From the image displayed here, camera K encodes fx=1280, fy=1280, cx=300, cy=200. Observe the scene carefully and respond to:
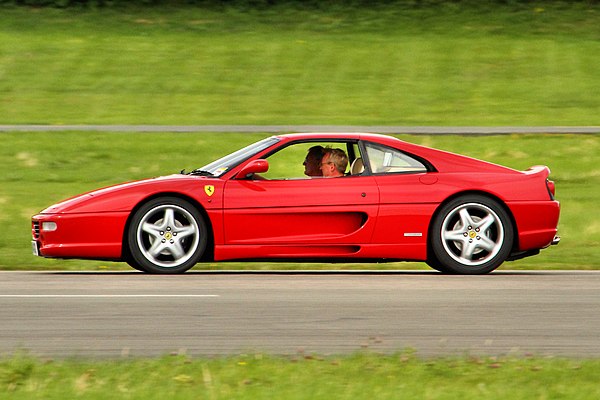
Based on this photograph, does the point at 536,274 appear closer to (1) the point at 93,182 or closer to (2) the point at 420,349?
(2) the point at 420,349

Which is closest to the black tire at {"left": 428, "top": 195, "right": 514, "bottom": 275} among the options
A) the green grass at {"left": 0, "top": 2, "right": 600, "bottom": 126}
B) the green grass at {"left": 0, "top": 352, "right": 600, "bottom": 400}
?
the green grass at {"left": 0, "top": 352, "right": 600, "bottom": 400}

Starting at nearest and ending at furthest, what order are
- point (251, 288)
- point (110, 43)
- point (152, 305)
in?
point (152, 305) < point (251, 288) < point (110, 43)

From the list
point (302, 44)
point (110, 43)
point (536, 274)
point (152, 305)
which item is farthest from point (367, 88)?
point (152, 305)

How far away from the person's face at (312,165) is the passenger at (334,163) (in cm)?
4

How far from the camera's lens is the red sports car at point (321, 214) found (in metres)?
10.7

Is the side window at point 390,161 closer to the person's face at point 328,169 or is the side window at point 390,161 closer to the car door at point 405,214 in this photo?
the car door at point 405,214

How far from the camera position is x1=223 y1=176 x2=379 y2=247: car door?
10.7 m

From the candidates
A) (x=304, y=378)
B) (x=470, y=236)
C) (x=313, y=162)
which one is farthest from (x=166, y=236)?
(x=304, y=378)

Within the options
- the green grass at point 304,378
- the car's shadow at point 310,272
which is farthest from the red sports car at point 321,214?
the green grass at point 304,378

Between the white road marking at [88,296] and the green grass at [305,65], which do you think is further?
the green grass at [305,65]

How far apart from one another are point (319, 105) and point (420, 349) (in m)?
17.6

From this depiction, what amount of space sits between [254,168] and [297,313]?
2.54 meters

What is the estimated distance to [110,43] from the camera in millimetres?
32375

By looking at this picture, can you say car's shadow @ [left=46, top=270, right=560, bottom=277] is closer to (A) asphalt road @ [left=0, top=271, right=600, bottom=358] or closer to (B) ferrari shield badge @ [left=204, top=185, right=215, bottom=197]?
(A) asphalt road @ [left=0, top=271, right=600, bottom=358]
